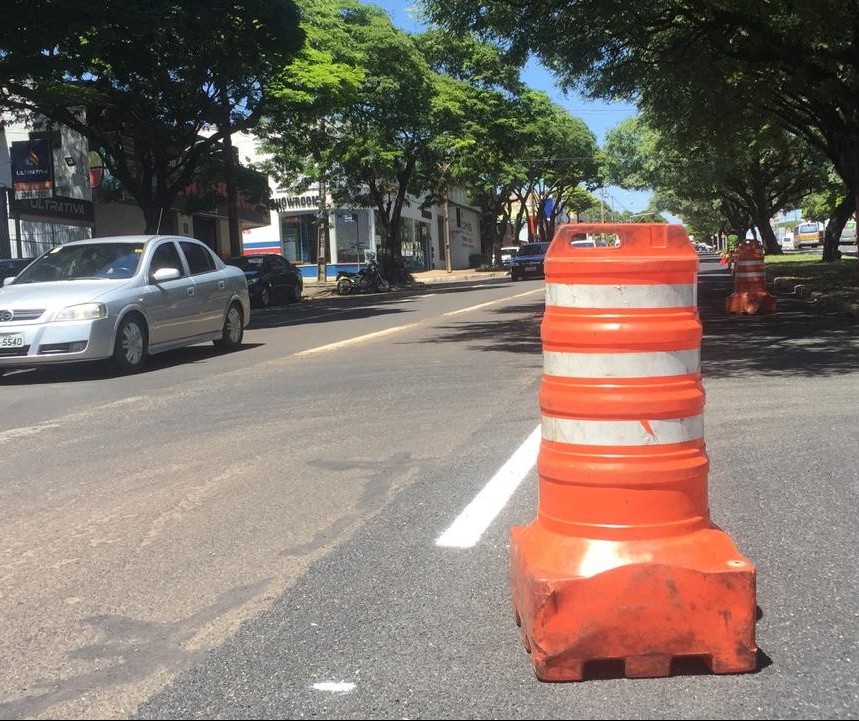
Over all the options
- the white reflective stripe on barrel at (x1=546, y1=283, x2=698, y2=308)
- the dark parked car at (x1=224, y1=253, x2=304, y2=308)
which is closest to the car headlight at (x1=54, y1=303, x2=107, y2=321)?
the white reflective stripe on barrel at (x1=546, y1=283, x2=698, y2=308)

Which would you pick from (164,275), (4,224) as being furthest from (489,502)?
(4,224)

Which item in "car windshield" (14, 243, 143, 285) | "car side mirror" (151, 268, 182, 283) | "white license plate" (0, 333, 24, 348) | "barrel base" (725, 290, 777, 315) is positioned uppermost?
"car windshield" (14, 243, 143, 285)

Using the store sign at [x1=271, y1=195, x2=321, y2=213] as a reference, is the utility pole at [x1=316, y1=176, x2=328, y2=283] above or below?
below

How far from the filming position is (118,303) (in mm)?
10414

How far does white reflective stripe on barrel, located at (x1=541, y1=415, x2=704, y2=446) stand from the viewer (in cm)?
305

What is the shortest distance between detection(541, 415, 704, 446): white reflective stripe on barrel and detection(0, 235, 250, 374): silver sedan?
27.0 feet

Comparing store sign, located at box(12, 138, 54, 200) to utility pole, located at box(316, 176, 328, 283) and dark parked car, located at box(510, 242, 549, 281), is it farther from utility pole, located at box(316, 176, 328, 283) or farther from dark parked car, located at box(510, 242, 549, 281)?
dark parked car, located at box(510, 242, 549, 281)

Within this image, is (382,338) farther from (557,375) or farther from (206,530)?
(557,375)

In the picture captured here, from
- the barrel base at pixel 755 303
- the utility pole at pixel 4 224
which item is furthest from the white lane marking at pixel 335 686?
the utility pole at pixel 4 224

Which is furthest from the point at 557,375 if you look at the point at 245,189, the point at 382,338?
the point at 245,189

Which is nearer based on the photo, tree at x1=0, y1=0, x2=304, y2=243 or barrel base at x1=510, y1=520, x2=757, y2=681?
barrel base at x1=510, y1=520, x2=757, y2=681

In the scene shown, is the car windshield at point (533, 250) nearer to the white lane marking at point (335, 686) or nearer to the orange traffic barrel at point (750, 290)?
the orange traffic barrel at point (750, 290)

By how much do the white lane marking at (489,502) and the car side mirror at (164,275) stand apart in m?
6.51

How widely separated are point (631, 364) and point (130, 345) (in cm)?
888
